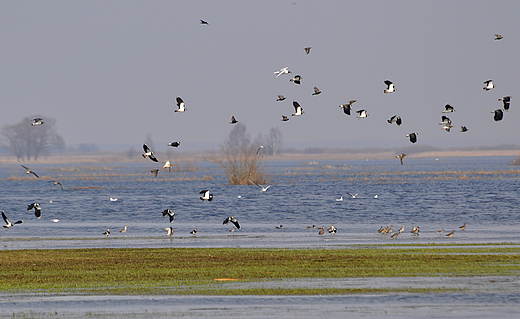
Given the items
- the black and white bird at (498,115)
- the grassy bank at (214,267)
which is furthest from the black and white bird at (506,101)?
the grassy bank at (214,267)

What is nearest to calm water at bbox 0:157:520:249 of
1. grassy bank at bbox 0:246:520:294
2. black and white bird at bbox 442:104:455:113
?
grassy bank at bbox 0:246:520:294

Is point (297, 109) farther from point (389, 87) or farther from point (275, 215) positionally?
point (275, 215)

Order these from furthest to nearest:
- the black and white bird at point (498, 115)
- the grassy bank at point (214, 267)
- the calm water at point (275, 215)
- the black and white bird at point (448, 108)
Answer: the calm water at point (275, 215) → the black and white bird at point (448, 108) → the black and white bird at point (498, 115) → the grassy bank at point (214, 267)

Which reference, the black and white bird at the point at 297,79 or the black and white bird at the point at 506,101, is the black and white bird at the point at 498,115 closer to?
the black and white bird at the point at 506,101

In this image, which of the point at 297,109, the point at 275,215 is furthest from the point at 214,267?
the point at 275,215

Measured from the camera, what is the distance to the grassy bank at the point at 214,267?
55.9 feet

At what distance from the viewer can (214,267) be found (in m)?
19.6

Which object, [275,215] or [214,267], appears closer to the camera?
[214,267]

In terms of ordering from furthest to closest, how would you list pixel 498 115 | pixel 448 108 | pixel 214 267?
pixel 448 108 < pixel 498 115 < pixel 214 267

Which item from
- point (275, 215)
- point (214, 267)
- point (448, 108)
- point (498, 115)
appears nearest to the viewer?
point (214, 267)

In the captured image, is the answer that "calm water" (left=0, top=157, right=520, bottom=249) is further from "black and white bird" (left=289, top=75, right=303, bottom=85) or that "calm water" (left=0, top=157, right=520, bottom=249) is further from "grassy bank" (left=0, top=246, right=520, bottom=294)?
→ "black and white bird" (left=289, top=75, right=303, bottom=85)

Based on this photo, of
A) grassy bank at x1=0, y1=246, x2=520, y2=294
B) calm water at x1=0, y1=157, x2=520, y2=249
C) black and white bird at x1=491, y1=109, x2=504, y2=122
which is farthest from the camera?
calm water at x1=0, y1=157, x2=520, y2=249

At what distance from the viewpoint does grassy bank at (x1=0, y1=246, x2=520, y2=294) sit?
17.0 m

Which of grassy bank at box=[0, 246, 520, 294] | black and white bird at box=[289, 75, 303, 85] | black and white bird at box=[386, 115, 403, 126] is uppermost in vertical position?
black and white bird at box=[289, 75, 303, 85]
